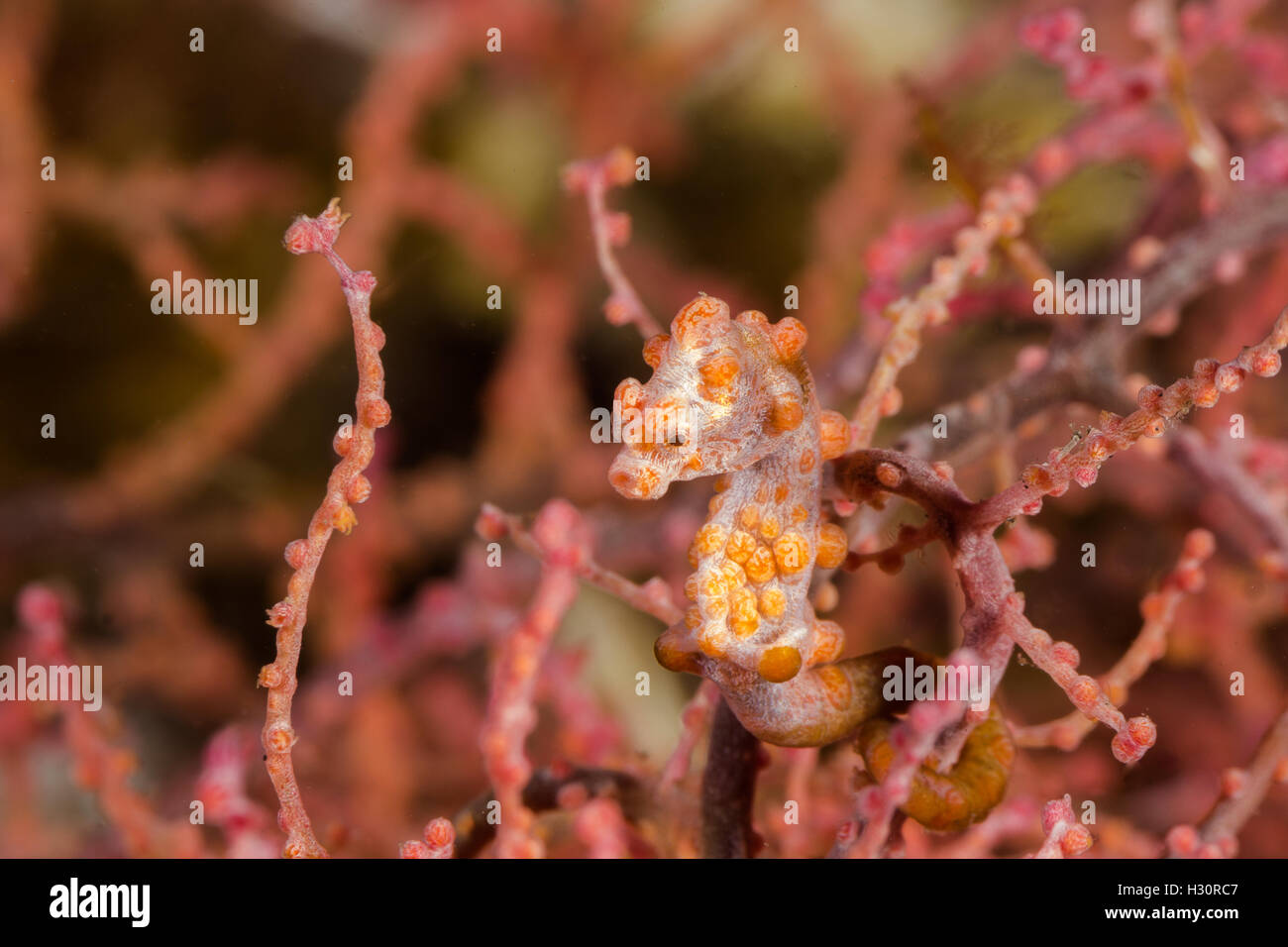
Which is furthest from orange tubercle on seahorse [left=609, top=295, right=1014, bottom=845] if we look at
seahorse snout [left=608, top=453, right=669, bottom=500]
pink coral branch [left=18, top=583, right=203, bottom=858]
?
pink coral branch [left=18, top=583, right=203, bottom=858]

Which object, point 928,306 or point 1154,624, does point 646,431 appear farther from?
point 1154,624

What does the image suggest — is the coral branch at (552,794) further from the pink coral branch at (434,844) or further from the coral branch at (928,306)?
the coral branch at (928,306)

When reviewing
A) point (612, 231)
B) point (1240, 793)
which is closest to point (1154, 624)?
point (1240, 793)

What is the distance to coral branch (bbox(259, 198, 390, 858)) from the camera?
387mm

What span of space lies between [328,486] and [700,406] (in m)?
0.17

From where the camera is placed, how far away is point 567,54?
132 centimetres

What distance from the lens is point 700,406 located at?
35 centimetres

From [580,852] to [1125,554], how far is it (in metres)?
0.75

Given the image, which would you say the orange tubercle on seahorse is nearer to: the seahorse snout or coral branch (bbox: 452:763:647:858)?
the seahorse snout

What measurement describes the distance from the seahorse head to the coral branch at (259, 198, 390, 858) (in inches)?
4.3

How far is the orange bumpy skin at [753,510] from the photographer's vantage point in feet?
1.16

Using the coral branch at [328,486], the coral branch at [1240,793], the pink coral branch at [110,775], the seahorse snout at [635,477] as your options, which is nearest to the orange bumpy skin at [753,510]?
the seahorse snout at [635,477]
